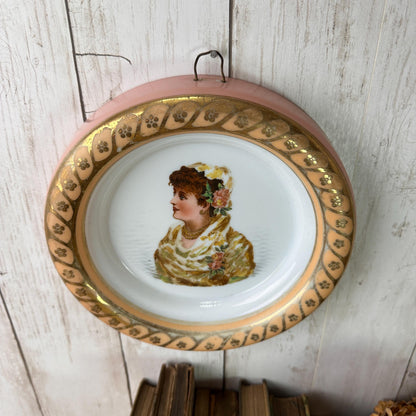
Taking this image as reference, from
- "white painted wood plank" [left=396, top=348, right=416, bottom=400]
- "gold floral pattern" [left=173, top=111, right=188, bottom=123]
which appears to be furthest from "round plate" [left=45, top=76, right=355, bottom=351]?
"white painted wood plank" [left=396, top=348, right=416, bottom=400]

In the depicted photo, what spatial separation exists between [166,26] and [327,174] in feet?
0.78

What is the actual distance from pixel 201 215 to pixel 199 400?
35 centimetres

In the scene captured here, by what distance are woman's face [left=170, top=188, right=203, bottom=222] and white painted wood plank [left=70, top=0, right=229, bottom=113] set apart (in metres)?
0.14

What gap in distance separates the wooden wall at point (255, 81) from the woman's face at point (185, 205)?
5.4 inches

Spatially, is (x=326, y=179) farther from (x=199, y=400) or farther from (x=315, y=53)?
(x=199, y=400)

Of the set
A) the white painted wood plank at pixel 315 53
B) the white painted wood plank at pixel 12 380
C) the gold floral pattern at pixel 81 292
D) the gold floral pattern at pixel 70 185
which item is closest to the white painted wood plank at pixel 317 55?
the white painted wood plank at pixel 315 53

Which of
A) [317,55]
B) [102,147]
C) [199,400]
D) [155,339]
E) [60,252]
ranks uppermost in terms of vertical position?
[317,55]

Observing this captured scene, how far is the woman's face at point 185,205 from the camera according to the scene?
502mm

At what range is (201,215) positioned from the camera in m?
0.51

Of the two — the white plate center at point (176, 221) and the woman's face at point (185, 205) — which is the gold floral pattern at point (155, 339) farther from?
the woman's face at point (185, 205)

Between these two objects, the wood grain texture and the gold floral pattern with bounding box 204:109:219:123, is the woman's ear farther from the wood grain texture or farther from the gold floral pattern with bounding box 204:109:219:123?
the wood grain texture

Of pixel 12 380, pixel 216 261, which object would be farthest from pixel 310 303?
pixel 12 380

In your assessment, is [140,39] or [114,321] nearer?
[140,39]

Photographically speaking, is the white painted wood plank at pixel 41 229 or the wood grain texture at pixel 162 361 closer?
the white painted wood plank at pixel 41 229
